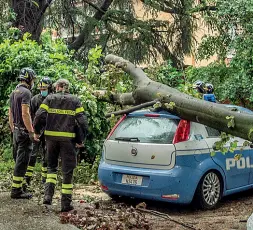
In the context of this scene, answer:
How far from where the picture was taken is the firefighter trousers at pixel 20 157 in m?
7.58

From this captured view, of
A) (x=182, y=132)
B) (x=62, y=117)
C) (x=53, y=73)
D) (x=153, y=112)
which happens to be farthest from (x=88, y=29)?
(x=62, y=117)

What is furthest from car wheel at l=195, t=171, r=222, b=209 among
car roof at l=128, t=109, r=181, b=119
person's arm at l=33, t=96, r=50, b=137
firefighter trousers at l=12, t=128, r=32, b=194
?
firefighter trousers at l=12, t=128, r=32, b=194

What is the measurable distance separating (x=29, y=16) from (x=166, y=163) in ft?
36.4

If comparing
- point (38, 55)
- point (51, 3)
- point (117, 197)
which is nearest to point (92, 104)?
point (38, 55)

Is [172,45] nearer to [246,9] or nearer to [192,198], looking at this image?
[246,9]

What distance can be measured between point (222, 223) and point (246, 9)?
7.55 metres

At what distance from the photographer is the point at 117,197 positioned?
8438mm

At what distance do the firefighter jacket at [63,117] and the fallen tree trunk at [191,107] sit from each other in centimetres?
129

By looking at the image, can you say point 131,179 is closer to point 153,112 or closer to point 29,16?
point 153,112

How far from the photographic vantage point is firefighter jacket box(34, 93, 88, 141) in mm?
6926

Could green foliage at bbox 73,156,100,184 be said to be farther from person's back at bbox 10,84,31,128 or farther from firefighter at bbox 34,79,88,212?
firefighter at bbox 34,79,88,212

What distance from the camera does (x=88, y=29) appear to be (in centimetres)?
1845

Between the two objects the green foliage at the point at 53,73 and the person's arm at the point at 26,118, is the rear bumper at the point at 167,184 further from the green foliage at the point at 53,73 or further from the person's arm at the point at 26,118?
the green foliage at the point at 53,73

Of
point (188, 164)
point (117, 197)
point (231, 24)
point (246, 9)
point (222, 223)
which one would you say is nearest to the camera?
point (222, 223)
